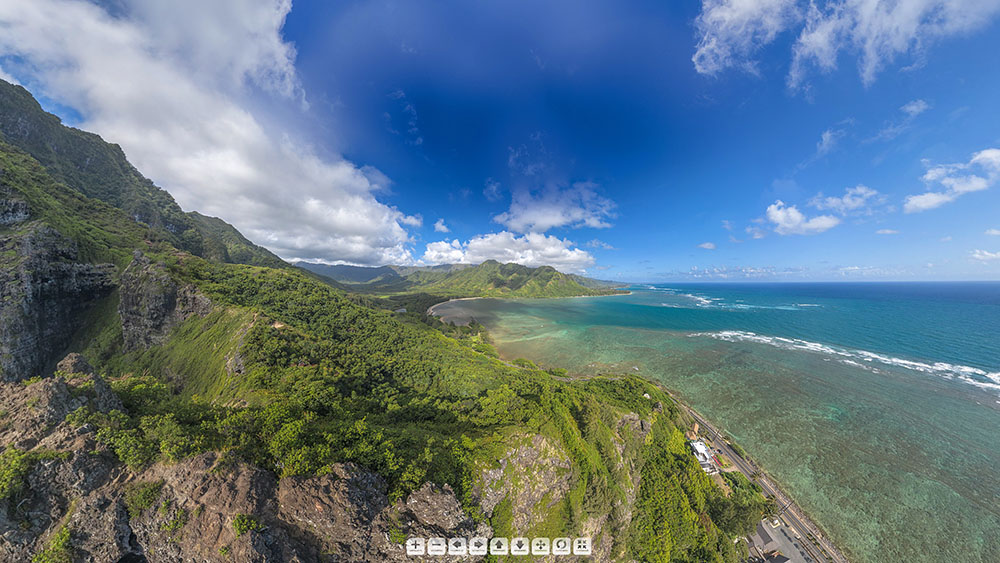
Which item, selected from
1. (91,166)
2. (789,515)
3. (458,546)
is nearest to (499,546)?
(458,546)

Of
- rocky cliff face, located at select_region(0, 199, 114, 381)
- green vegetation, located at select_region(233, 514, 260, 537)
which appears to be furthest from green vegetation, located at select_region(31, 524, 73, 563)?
rocky cliff face, located at select_region(0, 199, 114, 381)

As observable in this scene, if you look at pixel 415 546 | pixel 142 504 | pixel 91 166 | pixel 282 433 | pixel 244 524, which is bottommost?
pixel 415 546

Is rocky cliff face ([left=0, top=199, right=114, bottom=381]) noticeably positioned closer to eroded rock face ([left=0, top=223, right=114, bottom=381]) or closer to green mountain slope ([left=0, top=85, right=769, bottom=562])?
eroded rock face ([left=0, top=223, right=114, bottom=381])

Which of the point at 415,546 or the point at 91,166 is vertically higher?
the point at 91,166

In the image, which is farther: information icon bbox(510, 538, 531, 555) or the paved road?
the paved road

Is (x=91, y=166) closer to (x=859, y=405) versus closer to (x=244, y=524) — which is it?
(x=244, y=524)

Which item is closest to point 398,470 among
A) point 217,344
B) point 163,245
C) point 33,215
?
point 217,344
